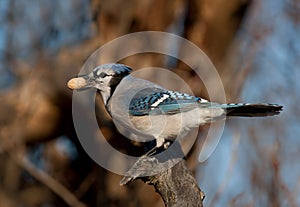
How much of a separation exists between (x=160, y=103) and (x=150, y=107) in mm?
61

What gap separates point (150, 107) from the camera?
346 centimetres

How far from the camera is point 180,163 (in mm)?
3105

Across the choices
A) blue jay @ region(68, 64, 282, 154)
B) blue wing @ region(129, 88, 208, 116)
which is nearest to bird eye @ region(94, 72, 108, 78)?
blue jay @ region(68, 64, 282, 154)

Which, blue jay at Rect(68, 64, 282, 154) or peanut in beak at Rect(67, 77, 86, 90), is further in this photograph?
peanut in beak at Rect(67, 77, 86, 90)

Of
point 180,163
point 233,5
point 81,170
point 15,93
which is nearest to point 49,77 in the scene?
point 15,93

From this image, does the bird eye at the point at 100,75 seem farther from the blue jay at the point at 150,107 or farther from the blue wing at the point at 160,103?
the blue wing at the point at 160,103

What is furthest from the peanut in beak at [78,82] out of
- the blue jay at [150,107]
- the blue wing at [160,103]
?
the blue wing at [160,103]

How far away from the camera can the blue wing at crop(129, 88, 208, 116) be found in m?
3.44

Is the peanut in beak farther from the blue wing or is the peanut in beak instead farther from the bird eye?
the blue wing

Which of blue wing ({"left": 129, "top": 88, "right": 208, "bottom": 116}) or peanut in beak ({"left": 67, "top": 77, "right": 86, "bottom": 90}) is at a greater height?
blue wing ({"left": 129, "top": 88, "right": 208, "bottom": 116})

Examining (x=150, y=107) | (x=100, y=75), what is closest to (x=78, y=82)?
(x=100, y=75)

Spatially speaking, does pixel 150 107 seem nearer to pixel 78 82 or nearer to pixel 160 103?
pixel 160 103

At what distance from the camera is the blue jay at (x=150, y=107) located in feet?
11.1

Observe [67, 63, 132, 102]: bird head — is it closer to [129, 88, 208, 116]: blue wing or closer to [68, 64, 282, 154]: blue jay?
[68, 64, 282, 154]: blue jay
